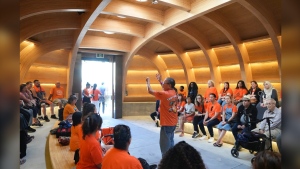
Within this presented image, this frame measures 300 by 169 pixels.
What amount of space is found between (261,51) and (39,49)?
8.57 metres

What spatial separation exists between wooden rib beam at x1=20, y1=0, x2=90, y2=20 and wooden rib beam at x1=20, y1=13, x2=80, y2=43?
158cm

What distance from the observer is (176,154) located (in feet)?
3.95

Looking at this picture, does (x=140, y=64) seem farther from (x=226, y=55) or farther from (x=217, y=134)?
(x=217, y=134)

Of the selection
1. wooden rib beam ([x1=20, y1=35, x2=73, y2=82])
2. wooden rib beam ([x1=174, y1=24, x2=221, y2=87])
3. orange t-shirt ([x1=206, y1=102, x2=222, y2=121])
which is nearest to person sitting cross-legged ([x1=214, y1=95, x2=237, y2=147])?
orange t-shirt ([x1=206, y1=102, x2=222, y2=121])

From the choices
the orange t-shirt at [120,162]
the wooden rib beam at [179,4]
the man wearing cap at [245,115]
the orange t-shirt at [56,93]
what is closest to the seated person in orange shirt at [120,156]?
the orange t-shirt at [120,162]

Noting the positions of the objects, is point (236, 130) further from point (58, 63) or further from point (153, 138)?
point (58, 63)

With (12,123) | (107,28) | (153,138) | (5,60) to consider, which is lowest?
(153,138)

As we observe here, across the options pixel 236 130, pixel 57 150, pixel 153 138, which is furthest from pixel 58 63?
pixel 236 130

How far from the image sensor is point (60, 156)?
139 inches

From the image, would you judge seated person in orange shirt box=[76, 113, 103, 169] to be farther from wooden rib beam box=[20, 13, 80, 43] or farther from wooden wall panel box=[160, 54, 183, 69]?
wooden wall panel box=[160, 54, 183, 69]

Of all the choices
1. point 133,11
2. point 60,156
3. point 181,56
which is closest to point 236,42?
point 181,56

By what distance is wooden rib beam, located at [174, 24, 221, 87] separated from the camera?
27.3 ft

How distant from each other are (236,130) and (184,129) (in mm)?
2364

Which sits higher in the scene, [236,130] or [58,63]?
[58,63]
